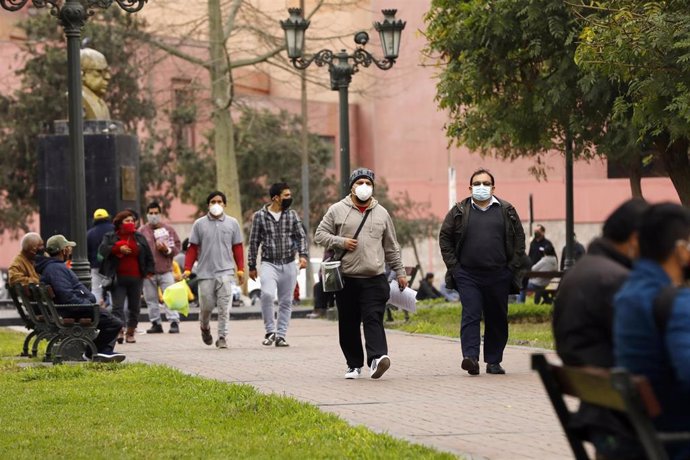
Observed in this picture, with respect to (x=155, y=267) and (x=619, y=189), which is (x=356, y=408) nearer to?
(x=155, y=267)

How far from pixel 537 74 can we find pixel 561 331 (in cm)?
1765

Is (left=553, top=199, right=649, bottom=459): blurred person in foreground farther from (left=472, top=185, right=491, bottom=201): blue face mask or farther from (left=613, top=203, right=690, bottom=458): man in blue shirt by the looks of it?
(left=472, top=185, right=491, bottom=201): blue face mask

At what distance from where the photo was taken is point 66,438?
33.1ft

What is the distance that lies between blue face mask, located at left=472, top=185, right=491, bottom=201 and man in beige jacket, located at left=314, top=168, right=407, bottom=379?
2.62 ft

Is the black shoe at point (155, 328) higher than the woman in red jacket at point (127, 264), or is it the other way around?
the woman in red jacket at point (127, 264)

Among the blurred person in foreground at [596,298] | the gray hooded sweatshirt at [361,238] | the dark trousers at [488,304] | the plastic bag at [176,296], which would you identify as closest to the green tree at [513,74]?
Answer: the plastic bag at [176,296]

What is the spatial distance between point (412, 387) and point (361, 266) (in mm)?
1382

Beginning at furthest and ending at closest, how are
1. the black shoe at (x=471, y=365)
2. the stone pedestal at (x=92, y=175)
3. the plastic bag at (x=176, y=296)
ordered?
the stone pedestal at (x=92, y=175), the plastic bag at (x=176, y=296), the black shoe at (x=471, y=365)

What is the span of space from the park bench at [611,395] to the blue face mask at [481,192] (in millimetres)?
7912

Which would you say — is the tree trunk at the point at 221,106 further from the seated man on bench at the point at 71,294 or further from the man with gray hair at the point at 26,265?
the seated man on bench at the point at 71,294

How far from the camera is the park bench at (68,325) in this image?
16141 millimetres

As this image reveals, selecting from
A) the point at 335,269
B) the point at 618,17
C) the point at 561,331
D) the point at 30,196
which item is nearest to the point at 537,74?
the point at 618,17

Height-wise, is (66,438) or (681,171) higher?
(681,171)

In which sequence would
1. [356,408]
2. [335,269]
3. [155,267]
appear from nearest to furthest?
1. [356,408]
2. [335,269]
3. [155,267]
